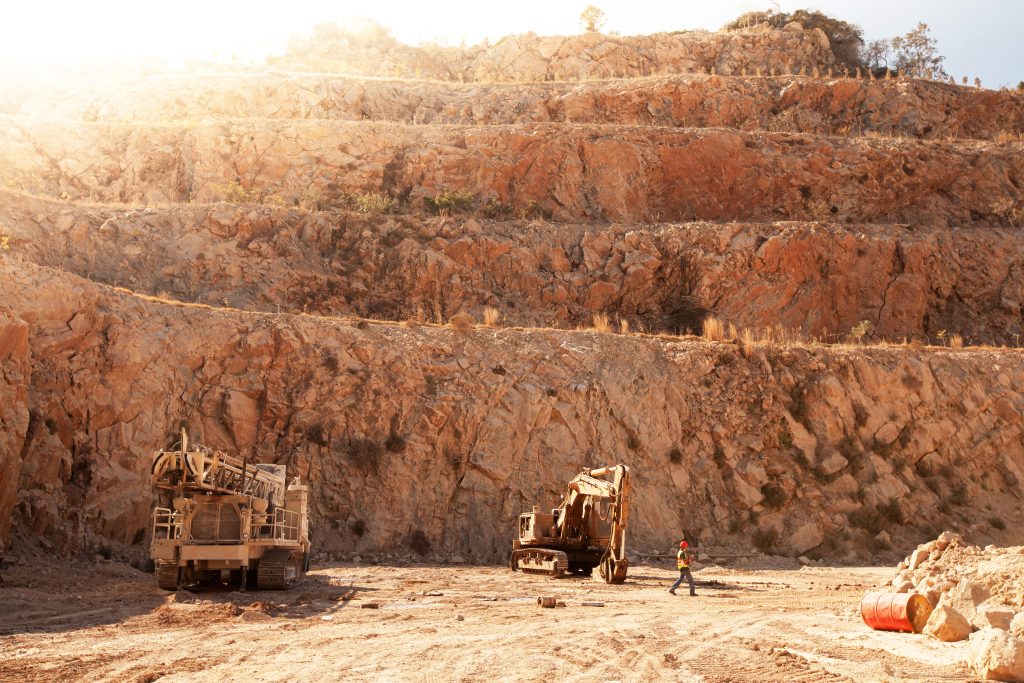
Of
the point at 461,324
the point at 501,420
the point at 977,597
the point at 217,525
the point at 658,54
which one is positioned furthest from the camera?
the point at 658,54

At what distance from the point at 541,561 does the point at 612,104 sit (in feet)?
97.0

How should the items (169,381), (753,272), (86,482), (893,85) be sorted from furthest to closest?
(893,85) < (753,272) < (169,381) < (86,482)

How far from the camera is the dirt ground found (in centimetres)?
1038

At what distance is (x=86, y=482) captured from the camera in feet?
77.2

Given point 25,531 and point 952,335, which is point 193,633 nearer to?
point 25,531

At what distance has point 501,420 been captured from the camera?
92.2 feet

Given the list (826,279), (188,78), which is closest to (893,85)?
(826,279)

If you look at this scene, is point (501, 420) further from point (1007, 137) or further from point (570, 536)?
point (1007, 137)

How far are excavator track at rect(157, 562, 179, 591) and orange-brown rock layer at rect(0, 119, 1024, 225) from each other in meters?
24.5

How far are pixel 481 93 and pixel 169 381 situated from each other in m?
27.4

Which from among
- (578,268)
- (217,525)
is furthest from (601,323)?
(217,525)

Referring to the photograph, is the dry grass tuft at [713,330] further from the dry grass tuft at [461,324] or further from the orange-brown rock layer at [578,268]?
the dry grass tuft at [461,324]

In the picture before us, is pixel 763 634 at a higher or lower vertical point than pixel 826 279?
lower

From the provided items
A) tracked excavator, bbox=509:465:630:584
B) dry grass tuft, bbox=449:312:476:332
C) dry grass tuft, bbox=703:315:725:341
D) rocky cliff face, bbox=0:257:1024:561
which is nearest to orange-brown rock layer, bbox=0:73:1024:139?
dry grass tuft, bbox=703:315:725:341
